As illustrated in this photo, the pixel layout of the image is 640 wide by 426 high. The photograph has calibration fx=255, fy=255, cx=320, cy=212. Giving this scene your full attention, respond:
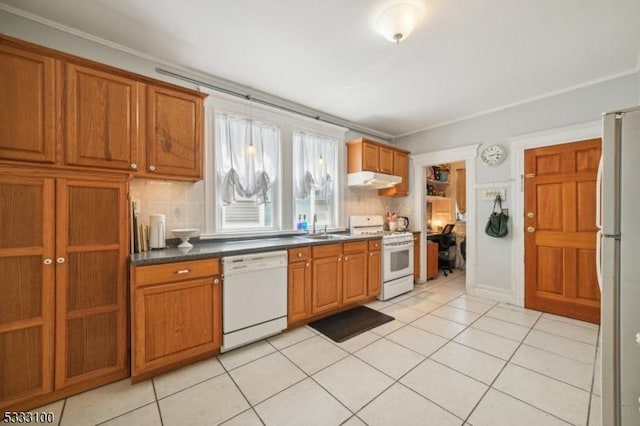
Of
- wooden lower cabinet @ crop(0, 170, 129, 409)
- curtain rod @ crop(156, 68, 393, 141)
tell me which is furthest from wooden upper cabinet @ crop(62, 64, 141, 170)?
curtain rod @ crop(156, 68, 393, 141)

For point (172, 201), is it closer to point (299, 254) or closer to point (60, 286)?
point (60, 286)

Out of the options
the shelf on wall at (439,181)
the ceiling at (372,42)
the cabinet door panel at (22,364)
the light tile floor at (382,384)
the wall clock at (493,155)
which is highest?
the ceiling at (372,42)

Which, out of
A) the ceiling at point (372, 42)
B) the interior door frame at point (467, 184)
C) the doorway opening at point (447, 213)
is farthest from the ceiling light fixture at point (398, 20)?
the doorway opening at point (447, 213)

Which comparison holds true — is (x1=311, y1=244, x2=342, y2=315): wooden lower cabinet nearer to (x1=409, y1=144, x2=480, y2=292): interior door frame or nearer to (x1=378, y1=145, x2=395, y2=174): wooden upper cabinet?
(x1=378, y1=145, x2=395, y2=174): wooden upper cabinet

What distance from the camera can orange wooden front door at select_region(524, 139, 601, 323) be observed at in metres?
2.96

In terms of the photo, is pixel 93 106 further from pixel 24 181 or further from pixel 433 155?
pixel 433 155

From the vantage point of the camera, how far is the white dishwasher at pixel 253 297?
2293 mm

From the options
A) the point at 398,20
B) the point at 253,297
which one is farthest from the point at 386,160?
the point at 253,297

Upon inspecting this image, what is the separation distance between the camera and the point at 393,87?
3.05 meters

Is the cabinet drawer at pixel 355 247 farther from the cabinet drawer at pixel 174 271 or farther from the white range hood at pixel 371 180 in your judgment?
the cabinet drawer at pixel 174 271

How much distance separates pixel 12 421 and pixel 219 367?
1.20 metres

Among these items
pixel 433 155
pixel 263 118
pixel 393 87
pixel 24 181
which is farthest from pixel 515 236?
pixel 24 181

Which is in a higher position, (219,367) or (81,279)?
(81,279)

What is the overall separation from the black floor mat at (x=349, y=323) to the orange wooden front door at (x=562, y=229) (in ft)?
6.91
